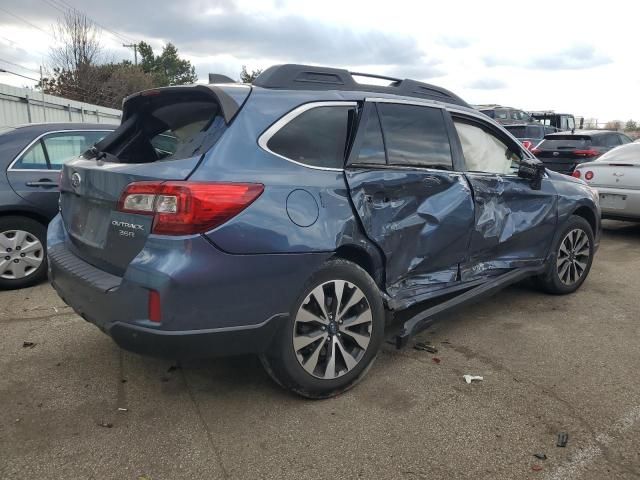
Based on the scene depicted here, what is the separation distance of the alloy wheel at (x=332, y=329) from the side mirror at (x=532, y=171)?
206cm

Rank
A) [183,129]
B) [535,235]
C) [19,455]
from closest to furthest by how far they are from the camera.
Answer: [19,455]
[183,129]
[535,235]

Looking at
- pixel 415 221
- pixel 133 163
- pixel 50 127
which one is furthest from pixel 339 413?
pixel 50 127

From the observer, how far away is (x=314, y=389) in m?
3.06

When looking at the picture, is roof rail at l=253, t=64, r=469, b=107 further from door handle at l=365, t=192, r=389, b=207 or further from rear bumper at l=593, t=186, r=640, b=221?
rear bumper at l=593, t=186, r=640, b=221

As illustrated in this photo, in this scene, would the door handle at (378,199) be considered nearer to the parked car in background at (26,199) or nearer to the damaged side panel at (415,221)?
the damaged side panel at (415,221)

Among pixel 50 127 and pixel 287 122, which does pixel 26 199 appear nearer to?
pixel 50 127

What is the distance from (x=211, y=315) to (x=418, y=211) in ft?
5.21

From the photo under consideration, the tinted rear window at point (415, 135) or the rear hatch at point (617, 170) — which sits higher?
the tinted rear window at point (415, 135)

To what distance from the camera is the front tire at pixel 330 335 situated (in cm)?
293

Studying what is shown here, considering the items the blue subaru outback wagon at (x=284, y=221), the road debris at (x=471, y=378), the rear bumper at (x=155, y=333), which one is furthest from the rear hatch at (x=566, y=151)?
the rear bumper at (x=155, y=333)

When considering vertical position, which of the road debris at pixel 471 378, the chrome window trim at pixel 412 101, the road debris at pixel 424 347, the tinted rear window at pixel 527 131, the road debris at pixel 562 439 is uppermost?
the chrome window trim at pixel 412 101

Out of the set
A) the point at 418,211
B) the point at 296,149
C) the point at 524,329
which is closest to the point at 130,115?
the point at 296,149

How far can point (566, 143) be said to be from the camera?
11531 millimetres

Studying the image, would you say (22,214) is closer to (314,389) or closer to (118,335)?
(118,335)
